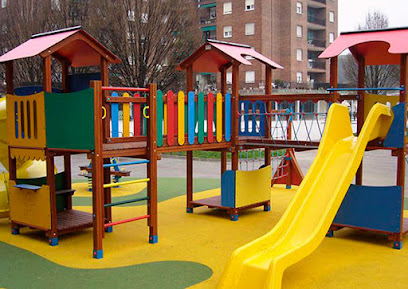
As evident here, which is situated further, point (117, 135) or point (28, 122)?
point (117, 135)

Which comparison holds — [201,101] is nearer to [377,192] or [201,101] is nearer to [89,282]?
[377,192]

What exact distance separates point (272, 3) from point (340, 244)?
41012mm

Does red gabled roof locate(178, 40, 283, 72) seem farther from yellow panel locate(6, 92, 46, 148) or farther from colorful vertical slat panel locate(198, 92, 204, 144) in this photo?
yellow panel locate(6, 92, 46, 148)

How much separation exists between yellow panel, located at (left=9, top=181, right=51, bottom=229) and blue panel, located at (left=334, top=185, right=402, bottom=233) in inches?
181

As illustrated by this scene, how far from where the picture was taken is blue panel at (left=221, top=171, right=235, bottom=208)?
30.2ft

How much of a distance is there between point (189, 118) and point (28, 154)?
267cm

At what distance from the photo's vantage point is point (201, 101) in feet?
28.3

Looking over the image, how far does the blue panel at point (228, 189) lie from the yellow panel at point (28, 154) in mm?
3504

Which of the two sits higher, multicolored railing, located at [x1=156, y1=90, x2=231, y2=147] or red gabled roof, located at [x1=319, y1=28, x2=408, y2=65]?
red gabled roof, located at [x1=319, y1=28, x2=408, y2=65]

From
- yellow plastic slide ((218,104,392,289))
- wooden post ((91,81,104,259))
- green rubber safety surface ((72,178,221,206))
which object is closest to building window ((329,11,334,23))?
green rubber safety surface ((72,178,221,206))

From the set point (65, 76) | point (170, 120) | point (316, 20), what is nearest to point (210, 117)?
point (170, 120)

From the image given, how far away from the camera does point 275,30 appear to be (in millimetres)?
46125

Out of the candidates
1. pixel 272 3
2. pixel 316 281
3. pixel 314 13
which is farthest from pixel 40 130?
pixel 314 13

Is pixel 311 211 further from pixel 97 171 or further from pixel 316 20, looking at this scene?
pixel 316 20
